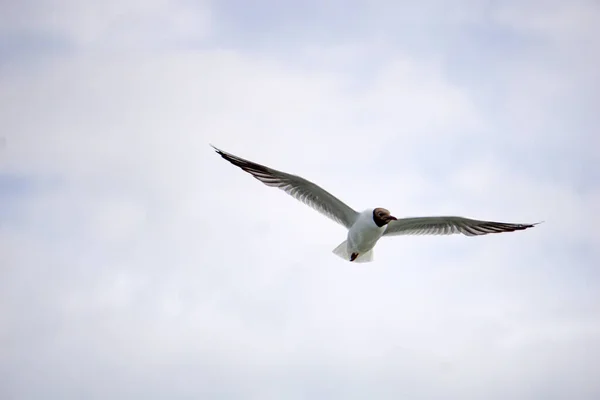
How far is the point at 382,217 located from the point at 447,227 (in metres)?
2.14

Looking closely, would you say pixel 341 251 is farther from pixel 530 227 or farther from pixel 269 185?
pixel 530 227

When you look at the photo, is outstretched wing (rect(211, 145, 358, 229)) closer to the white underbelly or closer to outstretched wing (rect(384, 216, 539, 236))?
the white underbelly

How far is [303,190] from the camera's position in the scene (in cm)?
Answer: 1828

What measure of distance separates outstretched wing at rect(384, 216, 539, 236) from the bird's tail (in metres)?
0.61

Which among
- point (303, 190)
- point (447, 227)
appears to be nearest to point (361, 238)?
point (303, 190)

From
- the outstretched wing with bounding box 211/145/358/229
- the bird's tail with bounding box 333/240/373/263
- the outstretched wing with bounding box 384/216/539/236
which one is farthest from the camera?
the outstretched wing with bounding box 384/216/539/236

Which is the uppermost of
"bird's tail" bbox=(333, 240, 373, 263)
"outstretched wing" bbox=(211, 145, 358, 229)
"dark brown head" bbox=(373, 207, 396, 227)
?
"outstretched wing" bbox=(211, 145, 358, 229)

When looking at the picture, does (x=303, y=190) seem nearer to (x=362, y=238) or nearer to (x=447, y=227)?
(x=362, y=238)

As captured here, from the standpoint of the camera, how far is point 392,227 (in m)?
19.1

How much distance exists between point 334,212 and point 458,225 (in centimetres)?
284

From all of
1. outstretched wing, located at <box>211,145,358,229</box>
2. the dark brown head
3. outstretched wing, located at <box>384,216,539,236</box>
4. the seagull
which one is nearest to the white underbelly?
the seagull

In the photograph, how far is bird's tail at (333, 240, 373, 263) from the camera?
18.8m

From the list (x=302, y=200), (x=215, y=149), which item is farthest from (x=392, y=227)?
(x=215, y=149)

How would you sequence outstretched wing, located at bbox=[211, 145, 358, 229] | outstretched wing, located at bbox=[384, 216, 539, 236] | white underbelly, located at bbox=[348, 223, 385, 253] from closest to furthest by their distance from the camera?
1. outstretched wing, located at bbox=[211, 145, 358, 229]
2. white underbelly, located at bbox=[348, 223, 385, 253]
3. outstretched wing, located at bbox=[384, 216, 539, 236]
